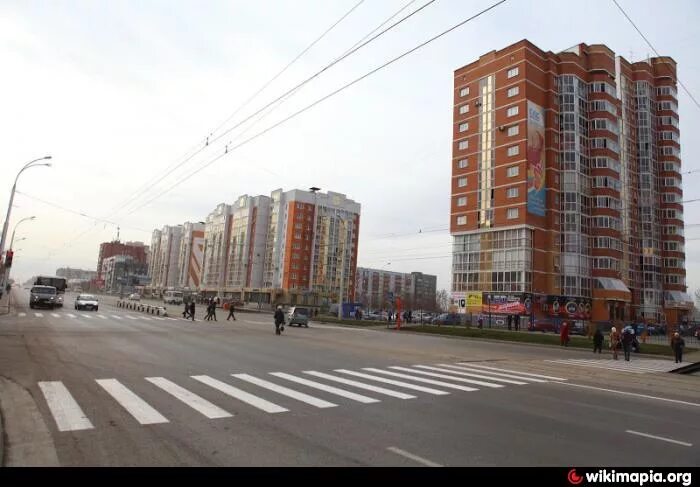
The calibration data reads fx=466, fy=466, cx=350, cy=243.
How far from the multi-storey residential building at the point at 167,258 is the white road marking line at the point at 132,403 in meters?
158

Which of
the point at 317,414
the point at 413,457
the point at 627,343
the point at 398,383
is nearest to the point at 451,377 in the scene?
the point at 398,383

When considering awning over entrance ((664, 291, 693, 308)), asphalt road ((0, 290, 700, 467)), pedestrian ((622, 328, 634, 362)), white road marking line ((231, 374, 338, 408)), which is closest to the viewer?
asphalt road ((0, 290, 700, 467))

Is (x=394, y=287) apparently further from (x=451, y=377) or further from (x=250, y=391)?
(x=250, y=391)

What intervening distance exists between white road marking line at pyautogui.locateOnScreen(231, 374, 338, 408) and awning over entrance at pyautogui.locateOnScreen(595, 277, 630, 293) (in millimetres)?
62257

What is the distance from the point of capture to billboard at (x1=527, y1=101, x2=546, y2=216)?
200ft

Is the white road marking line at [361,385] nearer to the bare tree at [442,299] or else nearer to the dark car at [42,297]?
the dark car at [42,297]

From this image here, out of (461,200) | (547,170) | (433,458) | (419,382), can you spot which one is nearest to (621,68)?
(547,170)

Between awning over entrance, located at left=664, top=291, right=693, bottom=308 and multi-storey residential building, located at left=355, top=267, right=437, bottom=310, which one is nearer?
awning over entrance, located at left=664, top=291, right=693, bottom=308

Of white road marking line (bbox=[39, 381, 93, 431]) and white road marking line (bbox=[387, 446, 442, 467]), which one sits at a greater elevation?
white road marking line (bbox=[387, 446, 442, 467])

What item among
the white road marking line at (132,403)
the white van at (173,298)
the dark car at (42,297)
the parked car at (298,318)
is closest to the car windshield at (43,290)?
the dark car at (42,297)

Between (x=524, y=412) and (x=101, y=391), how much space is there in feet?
25.2

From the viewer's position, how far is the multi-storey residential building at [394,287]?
5861 inches

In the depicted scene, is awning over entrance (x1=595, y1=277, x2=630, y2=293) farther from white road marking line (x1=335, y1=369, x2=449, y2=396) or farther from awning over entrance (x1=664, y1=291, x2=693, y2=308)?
white road marking line (x1=335, y1=369, x2=449, y2=396)

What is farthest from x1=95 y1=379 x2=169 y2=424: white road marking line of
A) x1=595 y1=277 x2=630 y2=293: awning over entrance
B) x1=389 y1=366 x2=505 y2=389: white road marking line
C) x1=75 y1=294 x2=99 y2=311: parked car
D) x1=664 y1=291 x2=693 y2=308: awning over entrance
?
x1=664 y1=291 x2=693 y2=308: awning over entrance
